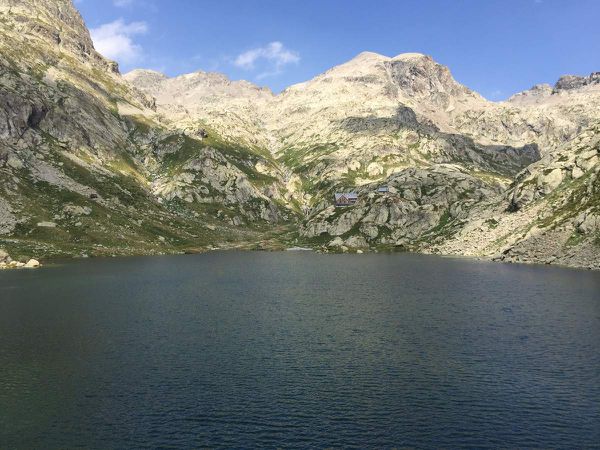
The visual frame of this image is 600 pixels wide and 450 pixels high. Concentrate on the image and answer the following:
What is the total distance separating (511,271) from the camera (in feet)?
546

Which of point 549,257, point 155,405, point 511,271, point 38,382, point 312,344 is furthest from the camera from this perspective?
point 549,257

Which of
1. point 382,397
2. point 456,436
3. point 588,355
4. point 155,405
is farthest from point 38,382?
point 588,355

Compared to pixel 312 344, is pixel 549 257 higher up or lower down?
higher up

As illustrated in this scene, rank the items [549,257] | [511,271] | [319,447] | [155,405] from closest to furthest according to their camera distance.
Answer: [319,447] → [155,405] → [511,271] → [549,257]

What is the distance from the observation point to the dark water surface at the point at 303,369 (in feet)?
149

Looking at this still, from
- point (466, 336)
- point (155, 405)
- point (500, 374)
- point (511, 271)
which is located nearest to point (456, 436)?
point (500, 374)

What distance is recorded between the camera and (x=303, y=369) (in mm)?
64000

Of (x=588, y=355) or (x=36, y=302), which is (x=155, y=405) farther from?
(x=36, y=302)

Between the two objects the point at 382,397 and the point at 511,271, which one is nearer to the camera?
the point at 382,397

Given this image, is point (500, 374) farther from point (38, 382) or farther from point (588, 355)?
point (38, 382)

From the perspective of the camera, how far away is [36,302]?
374ft

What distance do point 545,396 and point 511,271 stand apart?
12315 centimetres

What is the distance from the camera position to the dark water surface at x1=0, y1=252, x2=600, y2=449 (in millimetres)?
45562

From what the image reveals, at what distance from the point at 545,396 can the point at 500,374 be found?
7.91 meters
